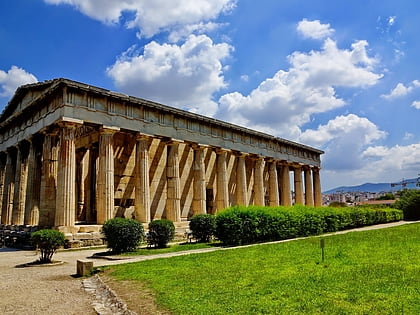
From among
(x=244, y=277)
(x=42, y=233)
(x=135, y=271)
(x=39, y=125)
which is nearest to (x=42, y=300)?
(x=135, y=271)

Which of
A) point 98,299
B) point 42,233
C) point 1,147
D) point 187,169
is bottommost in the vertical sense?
point 98,299

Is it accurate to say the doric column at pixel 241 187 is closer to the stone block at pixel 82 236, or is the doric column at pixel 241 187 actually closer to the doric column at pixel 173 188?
the doric column at pixel 173 188

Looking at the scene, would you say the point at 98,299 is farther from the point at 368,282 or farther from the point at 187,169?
the point at 187,169

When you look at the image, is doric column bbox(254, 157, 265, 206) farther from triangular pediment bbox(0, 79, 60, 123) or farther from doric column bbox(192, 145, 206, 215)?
triangular pediment bbox(0, 79, 60, 123)

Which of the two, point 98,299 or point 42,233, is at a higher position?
point 42,233

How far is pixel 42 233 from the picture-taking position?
15016mm

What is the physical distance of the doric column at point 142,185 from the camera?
25656mm

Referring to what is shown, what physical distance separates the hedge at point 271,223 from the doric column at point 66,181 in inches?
357

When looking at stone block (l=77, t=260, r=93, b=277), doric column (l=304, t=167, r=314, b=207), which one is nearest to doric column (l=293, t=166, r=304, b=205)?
doric column (l=304, t=167, r=314, b=207)

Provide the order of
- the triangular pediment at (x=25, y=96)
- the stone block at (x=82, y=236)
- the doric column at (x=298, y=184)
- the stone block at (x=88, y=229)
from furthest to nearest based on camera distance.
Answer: the doric column at (x=298, y=184), the triangular pediment at (x=25, y=96), the stone block at (x=88, y=229), the stone block at (x=82, y=236)

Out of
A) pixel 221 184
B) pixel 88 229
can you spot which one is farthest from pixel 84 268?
pixel 221 184

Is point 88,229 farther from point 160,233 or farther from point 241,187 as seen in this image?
point 241,187

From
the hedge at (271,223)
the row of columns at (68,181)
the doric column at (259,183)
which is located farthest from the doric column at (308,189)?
the hedge at (271,223)

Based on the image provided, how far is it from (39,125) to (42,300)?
19905 millimetres
